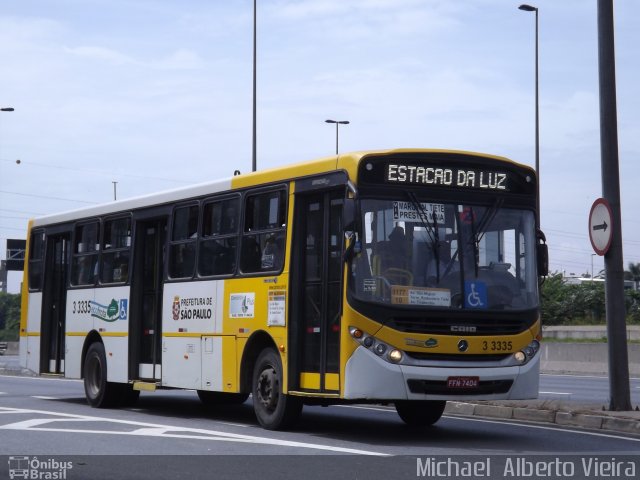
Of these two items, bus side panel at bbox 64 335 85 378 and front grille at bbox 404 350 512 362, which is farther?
bus side panel at bbox 64 335 85 378

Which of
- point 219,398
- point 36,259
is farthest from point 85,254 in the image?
point 219,398

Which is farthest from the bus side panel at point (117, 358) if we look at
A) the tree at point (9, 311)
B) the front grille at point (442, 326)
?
the tree at point (9, 311)

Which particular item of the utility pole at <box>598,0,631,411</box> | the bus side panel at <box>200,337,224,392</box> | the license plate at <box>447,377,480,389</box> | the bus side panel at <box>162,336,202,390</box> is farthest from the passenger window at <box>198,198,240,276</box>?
the utility pole at <box>598,0,631,411</box>

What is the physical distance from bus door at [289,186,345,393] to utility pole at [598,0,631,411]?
4535 millimetres

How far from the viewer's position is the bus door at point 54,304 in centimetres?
2181

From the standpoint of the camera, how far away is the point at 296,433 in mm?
14906

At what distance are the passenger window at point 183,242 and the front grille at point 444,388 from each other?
485cm

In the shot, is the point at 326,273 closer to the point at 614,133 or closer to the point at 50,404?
the point at 614,133

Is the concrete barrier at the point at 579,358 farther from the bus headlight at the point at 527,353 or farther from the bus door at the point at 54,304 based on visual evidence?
the bus headlight at the point at 527,353

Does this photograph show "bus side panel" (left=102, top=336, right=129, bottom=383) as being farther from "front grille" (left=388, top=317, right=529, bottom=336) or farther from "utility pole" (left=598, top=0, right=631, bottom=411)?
"utility pole" (left=598, top=0, right=631, bottom=411)

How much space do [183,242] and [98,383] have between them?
3.50 metres

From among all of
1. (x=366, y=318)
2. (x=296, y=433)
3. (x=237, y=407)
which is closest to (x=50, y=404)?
(x=237, y=407)

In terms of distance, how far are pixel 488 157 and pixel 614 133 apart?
3231mm

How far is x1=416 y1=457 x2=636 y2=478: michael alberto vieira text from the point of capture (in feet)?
35.6
